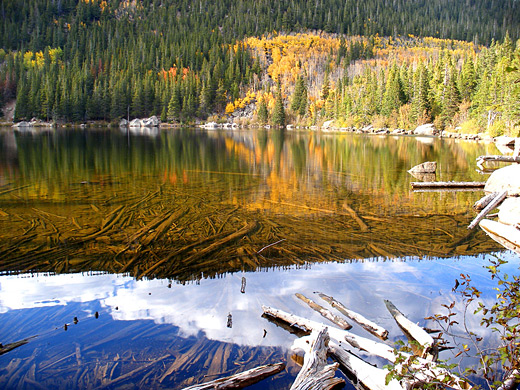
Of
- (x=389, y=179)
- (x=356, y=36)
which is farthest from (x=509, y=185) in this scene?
(x=356, y=36)

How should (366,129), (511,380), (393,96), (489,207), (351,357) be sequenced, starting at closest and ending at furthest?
(511,380)
(351,357)
(489,207)
(393,96)
(366,129)

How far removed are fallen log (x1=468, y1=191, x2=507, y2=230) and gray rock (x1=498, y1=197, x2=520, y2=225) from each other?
0.21 m

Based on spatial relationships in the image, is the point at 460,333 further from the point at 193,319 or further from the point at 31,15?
the point at 31,15

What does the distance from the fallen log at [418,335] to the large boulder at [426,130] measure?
60.5 meters

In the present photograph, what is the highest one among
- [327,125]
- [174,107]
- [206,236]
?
[174,107]

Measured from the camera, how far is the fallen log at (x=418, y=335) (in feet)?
13.2

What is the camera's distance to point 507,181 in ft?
41.4

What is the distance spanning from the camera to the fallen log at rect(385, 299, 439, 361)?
403 centimetres

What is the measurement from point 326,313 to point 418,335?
1.18 metres

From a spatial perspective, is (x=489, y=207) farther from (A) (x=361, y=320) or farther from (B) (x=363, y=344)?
(B) (x=363, y=344)

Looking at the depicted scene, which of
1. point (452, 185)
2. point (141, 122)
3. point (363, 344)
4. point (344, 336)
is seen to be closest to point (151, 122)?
point (141, 122)

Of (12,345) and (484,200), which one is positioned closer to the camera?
(12,345)

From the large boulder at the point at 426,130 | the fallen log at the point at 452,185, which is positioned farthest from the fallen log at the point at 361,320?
the large boulder at the point at 426,130

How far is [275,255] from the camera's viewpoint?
25.6 ft
